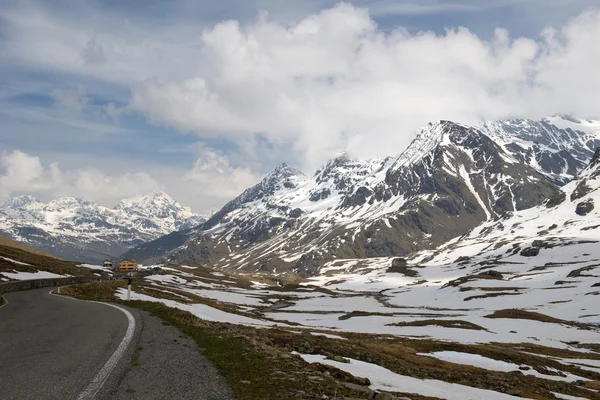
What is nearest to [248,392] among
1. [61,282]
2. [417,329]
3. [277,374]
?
[277,374]

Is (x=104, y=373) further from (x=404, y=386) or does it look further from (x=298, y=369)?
(x=404, y=386)

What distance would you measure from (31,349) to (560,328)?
92.2 metres

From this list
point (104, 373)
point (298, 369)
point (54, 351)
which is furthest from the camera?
point (298, 369)

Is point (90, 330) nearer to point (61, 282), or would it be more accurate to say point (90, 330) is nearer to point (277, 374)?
point (277, 374)

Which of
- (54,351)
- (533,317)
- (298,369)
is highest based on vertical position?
(533,317)

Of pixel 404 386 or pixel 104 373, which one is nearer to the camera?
pixel 104 373

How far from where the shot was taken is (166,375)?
1417 centimetres

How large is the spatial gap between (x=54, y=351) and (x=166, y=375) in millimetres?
6163

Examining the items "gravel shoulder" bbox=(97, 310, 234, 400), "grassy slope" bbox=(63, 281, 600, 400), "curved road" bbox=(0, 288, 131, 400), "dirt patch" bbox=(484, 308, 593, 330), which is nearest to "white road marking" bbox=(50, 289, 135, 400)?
"curved road" bbox=(0, 288, 131, 400)

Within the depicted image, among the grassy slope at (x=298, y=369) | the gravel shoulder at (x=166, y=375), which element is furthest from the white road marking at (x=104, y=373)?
the grassy slope at (x=298, y=369)

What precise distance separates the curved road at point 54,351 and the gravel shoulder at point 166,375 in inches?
36.4

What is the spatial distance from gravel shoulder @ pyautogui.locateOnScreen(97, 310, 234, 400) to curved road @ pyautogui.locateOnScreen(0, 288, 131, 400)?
92 cm

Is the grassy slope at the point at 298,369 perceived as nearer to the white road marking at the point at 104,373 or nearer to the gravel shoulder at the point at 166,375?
the gravel shoulder at the point at 166,375

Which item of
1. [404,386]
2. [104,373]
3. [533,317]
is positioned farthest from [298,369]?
[533,317]
